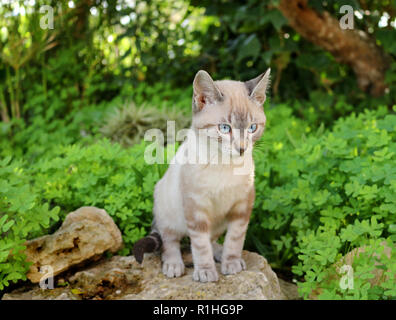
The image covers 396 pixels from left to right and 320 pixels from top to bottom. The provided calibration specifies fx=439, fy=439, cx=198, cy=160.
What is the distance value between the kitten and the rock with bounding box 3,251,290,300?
57 mm

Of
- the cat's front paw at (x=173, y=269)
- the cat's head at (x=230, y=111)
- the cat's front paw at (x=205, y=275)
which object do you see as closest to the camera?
the cat's head at (x=230, y=111)

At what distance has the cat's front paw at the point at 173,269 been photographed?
222 cm

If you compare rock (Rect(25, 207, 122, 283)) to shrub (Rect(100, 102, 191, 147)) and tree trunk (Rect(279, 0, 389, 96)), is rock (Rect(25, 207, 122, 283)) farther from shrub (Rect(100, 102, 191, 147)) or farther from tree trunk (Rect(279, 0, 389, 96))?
tree trunk (Rect(279, 0, 389, 96))

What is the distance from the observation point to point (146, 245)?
7.61 feet

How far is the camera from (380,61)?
4.83 metres

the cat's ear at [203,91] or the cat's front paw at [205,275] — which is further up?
the cat's ear at [203,91]

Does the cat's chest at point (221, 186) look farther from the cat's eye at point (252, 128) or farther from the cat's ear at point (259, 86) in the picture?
the cat's ear at point (259, 86)

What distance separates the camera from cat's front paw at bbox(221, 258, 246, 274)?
2.19 metres

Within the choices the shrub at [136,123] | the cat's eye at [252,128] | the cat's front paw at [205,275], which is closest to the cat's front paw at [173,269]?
the cat's front paw at [205,275]

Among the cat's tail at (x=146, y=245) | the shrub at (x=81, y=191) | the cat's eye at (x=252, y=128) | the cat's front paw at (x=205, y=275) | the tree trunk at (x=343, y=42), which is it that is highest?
the tree trunk at (x=343, y=42)

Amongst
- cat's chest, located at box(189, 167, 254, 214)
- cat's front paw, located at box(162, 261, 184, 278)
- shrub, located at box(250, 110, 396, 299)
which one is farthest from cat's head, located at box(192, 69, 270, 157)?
cat's front paw, located at box(162, 261, 184, 278)

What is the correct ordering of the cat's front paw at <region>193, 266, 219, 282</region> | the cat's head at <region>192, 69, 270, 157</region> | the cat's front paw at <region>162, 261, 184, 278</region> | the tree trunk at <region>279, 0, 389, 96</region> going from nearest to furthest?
the cat's head at <region>192, 69, 270, 157</region>
the cat's front paw at <region>193, 266, 219, 282</region>
the cat's front paw at <region>162, 261, 184, 278</region>
the tree trunk at <region>279, 0, 389, 96</region>

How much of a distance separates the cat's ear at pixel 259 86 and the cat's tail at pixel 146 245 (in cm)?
93
